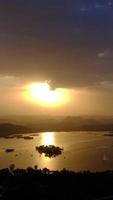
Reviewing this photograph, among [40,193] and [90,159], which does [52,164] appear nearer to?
[90,159]

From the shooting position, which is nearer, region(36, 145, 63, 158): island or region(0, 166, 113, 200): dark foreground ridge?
region(0, 166, 113, 200): dark foreground ridge

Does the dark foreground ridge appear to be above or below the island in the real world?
below

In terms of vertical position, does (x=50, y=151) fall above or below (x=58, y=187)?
above

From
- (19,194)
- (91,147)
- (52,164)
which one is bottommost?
(19,194)

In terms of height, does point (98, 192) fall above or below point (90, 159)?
below

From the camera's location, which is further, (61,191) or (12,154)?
(12,154)

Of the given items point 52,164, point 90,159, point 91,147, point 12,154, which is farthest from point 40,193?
point 91,147

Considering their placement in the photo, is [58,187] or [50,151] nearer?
[58,187]

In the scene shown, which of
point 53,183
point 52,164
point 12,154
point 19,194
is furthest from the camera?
point 12,154
